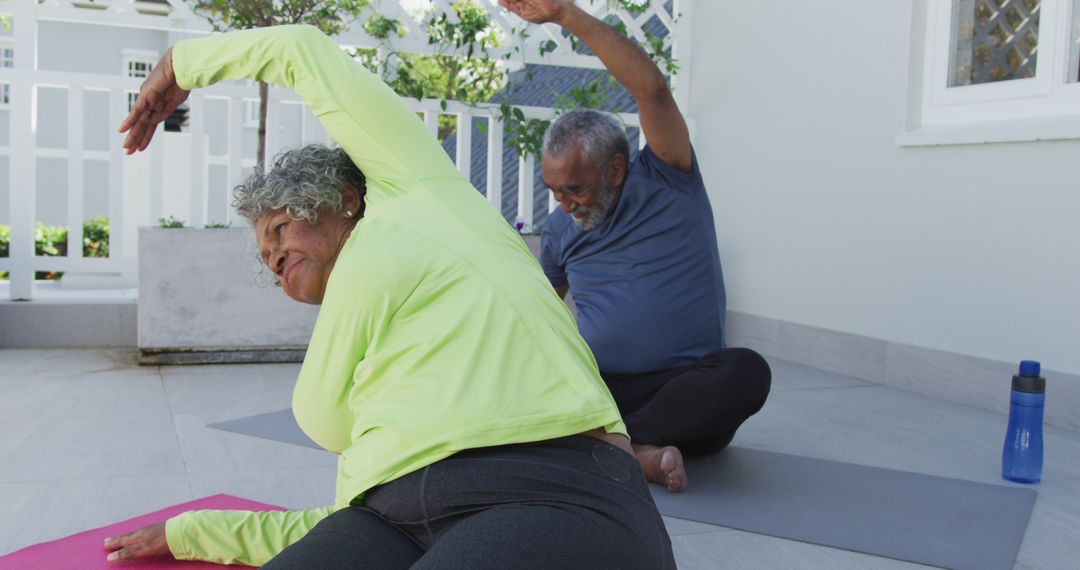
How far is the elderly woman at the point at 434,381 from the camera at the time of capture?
4.66 ft

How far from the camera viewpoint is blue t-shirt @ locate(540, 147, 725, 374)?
121 inches

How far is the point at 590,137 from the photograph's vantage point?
10.2 feet

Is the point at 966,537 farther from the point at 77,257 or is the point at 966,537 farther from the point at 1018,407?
the point at 77,257

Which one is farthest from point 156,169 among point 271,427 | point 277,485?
point 277,485

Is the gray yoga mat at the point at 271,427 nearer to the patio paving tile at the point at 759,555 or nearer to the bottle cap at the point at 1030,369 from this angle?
the patio paving tile at the point at 759,555

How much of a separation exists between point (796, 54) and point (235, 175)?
3.17 m

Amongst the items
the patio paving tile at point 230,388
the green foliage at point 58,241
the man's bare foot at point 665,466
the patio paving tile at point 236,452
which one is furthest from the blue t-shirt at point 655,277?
the green foliage at point 58,241

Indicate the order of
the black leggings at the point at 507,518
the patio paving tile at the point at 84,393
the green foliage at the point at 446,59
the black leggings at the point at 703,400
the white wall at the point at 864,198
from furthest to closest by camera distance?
the green foliage at the point at 446,59, the white wall at the point at 864,198, the patio paving tile at the point at 84,393, the black leggings at the point at 703,400, the black leggings at the point at 507,518

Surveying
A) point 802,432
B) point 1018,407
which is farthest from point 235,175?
point 1018,407

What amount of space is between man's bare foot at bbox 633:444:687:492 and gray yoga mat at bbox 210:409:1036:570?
0.03 meters

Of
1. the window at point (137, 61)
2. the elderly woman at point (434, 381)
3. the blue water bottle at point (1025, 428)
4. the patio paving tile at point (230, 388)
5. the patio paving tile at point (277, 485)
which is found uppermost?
the window at point (137, 61)

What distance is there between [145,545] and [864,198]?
153 inches

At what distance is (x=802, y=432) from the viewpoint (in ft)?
12.3

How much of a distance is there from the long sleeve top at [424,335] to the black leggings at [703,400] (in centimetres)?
137
